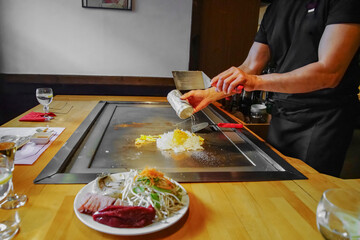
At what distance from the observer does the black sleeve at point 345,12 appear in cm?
135

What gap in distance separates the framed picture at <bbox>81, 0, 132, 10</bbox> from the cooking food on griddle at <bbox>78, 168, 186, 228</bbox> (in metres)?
3.17

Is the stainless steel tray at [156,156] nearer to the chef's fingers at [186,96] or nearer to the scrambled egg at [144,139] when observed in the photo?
the scrambled egg at [144,139]

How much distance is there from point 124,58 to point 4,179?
318cm

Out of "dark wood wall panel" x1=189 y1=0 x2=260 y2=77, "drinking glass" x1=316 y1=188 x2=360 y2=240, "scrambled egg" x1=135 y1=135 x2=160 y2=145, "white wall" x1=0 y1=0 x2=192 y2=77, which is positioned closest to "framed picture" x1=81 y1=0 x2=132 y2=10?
"white wall" x1=0 y1=0 x2=192 y2=77

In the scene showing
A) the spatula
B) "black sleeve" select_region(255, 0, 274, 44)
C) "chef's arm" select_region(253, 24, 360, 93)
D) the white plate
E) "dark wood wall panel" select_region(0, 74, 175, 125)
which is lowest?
"dark wood wall panel" select_region(0, 74, 175, 125)

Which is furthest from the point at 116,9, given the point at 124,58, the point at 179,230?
the point at 179,230

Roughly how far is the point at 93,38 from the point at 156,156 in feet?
9.37

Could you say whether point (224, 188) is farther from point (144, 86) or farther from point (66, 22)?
point (66, 22)

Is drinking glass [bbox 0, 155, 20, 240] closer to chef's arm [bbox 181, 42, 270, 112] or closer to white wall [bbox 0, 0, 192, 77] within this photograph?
chef's arm [bbox 181, 42, 270, 112]

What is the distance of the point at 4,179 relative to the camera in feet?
2.56

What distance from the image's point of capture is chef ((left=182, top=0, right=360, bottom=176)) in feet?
4.58

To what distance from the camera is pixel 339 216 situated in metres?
0.60

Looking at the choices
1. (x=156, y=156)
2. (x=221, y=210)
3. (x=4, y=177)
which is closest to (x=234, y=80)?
(x=156, y=156)

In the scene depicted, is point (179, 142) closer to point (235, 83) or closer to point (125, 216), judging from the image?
point (235, 83)
